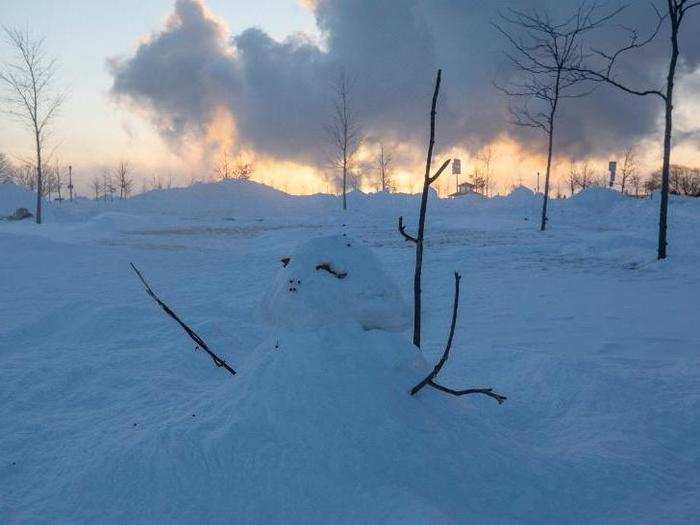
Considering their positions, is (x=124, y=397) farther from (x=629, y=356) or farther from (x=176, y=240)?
(x=176, y=240)

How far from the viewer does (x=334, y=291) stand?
2.37m

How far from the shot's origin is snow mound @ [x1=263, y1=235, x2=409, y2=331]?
235cm

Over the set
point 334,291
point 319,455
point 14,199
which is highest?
point 14,199

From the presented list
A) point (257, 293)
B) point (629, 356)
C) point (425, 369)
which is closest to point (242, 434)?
point (425, 369)

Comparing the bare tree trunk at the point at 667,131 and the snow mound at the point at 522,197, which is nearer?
the bare tree trunk at the point at 667,131

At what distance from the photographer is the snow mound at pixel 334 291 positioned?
2350mm

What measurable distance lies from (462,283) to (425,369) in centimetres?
565

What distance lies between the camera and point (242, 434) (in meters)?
1.99

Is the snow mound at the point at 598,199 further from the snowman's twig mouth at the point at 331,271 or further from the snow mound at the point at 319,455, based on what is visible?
the snow mound at the point at 319,455

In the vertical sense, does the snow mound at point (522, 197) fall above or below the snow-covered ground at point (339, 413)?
above

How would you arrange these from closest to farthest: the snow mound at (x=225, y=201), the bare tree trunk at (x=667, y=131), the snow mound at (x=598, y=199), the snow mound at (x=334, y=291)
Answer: the snow mound at (x=334, y=291) < the bare tree trunk at (x=667, y=131) < the snow mound at (x=598, y=199) < the snow mound at (x=225, y=201)

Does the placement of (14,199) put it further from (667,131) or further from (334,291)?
(334,291)

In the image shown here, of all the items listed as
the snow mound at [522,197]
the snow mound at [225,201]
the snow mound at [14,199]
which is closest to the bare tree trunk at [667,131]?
the snow mound at [522,197]

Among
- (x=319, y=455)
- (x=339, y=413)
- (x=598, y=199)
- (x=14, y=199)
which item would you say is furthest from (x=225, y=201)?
(x=319, y=455)
